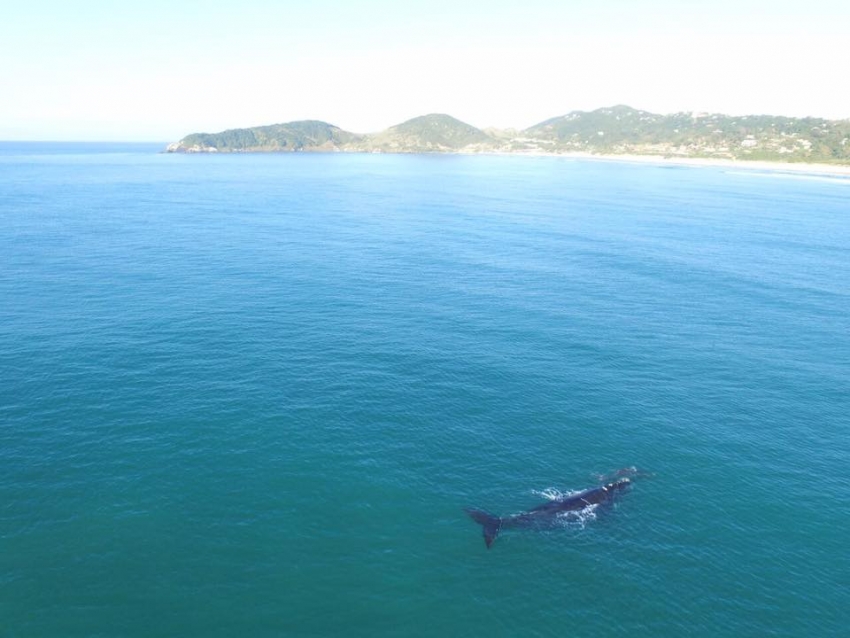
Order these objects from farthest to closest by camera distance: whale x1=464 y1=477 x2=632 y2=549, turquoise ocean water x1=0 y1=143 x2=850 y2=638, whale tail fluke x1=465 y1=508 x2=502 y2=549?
whale x1=464 y1=477 x2=632 y2=549 < whale tail fluke x1=465 y1=508 x2=502 y2=549 < turquoise ocean water x1=0 y1=143 x2=850 y2=638

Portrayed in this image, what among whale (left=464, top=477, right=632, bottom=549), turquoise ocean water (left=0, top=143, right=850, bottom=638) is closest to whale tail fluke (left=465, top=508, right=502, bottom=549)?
whale (left=464, top=477, right=632, bottom=549)

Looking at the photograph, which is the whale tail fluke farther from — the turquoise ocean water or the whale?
the turquoise ocean water

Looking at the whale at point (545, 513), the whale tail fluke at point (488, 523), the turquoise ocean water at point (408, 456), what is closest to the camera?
the turquoise ocean water at point (408, 456)

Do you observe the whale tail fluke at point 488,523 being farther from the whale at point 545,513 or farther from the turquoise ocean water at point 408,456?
the turquoise ocean water at point 408,456

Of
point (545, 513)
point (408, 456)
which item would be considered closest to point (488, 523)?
point (545, 513)

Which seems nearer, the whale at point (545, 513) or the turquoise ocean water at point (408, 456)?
the turquoise ocean water at point (408, 456)

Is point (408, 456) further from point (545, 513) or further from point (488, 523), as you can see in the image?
point (545, 513)

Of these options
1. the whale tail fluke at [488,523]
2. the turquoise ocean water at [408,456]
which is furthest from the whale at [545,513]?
the turquoise ocean water at [408,456]
